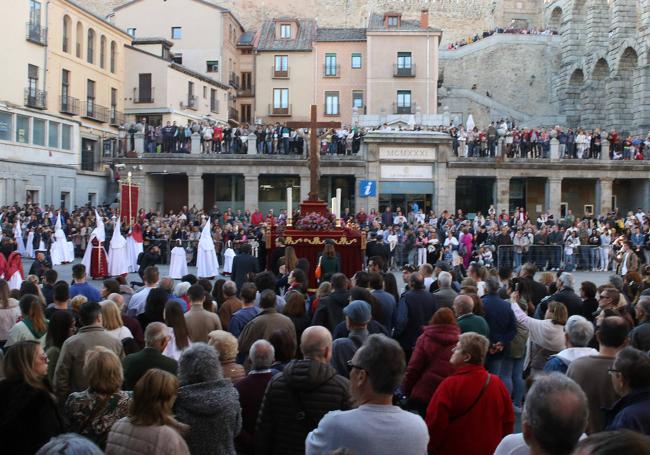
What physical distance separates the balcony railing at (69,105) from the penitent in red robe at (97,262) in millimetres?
19728

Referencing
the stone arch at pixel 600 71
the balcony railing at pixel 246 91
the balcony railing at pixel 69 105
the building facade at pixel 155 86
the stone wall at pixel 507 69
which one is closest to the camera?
the balcony railing at pixel 69 105

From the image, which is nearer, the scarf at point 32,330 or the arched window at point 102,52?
the scarf at point 32,330

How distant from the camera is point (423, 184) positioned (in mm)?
35406

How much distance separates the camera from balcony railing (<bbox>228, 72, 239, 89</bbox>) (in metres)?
54.2

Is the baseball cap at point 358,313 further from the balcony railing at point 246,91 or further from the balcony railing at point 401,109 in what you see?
the balcony railing at point 246,91

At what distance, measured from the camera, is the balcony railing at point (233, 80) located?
5421 centimetres

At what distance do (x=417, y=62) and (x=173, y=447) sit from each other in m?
45.8

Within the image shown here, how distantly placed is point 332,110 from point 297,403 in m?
47.5

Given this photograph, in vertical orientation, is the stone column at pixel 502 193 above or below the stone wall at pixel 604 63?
below

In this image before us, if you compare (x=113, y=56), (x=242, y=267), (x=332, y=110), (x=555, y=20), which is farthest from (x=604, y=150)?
(x=113, y=56)

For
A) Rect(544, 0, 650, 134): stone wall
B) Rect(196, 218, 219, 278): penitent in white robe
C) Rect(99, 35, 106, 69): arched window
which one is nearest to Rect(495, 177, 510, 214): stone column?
Rect(544, 0, 650, 134): stone wall

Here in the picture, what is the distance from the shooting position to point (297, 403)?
5.07 m

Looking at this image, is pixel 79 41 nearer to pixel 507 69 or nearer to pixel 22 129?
pixel 22 129

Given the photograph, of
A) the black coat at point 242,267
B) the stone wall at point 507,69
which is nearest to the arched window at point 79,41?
the stone wall at point 507,69
